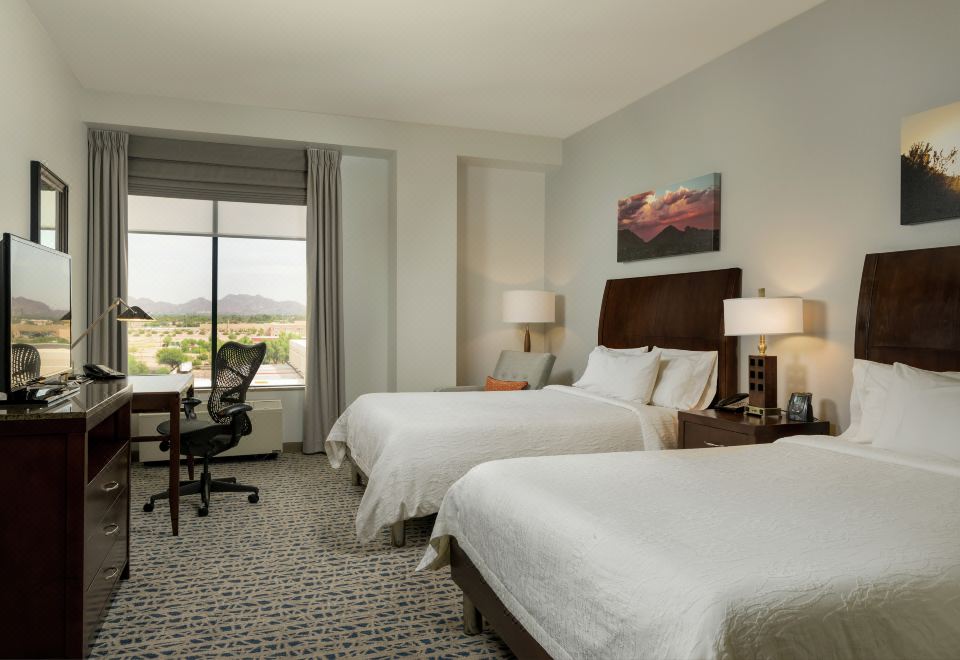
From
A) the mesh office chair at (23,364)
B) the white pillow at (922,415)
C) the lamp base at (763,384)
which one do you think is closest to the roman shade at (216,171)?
the mesh office chair at (23,364)

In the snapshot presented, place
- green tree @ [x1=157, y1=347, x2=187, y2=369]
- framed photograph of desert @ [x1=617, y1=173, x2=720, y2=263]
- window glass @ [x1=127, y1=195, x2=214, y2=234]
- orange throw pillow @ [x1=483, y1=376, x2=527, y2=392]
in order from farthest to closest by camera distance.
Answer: green tree @ [x1=157, y1=347, x2=187, y2=369]
window glass @ [x1=127, y1=195, x2=214, y2=234]
orange throw pillow @ [x1=483, y1=376, x2=527, y2=392]
framed photograph of desert @ [x1=617, y1=173, x2=720, y2=263]

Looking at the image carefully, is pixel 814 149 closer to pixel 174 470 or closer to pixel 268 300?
pixel 174 470

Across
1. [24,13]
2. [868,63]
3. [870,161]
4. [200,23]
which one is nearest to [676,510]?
[870,161]

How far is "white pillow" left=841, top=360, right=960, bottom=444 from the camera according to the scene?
2725 millimetres

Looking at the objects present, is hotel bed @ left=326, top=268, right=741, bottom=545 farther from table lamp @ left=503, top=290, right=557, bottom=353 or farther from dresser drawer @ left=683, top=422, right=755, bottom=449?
table lamp @ left=503, top=290, right=557, bottom=353

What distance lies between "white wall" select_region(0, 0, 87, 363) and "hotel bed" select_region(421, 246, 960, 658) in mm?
2885

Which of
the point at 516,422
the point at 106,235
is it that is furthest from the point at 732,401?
the point at 106,235

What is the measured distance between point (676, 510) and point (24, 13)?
4.12 m

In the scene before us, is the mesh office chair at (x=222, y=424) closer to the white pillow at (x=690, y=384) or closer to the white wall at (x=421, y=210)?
the white wall at (x=421, y=210)

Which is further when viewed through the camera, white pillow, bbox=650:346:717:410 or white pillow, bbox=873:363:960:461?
white pillow, bbox=650:346:717:410

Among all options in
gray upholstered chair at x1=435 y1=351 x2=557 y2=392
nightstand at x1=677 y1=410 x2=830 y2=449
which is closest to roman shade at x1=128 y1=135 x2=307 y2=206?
gray upholstered chair at x1=435 y1=351 x2=557 y2=392

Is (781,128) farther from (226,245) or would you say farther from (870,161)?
(226,245)

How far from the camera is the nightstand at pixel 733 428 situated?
333 centimetres

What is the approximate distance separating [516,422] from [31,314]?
2.28m
